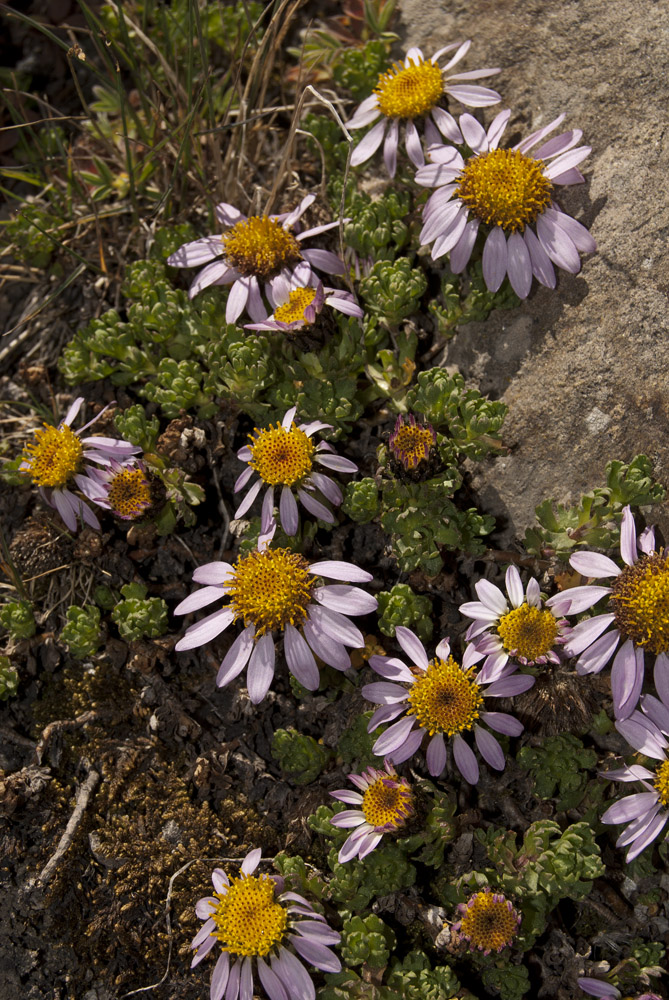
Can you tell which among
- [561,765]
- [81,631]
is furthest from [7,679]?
[561,765]

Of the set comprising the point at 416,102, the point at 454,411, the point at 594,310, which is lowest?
the point at 454,411

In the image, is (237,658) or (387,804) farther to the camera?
(237,658)

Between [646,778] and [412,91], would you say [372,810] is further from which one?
[412,91]

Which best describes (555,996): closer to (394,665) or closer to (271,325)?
(394,665)

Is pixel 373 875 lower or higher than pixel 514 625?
lower

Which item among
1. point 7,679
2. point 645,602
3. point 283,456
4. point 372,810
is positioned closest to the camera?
point 645,602

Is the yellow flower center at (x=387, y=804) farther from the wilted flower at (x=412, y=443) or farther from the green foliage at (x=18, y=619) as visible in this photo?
the green foliage at (x=18, y=619)

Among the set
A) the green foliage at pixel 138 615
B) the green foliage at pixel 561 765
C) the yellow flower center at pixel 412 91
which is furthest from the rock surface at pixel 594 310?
the green foliage at pixel 138 615

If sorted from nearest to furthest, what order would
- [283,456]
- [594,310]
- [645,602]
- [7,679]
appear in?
[645,602] → [283,456] → [594,310] → [7,679]
